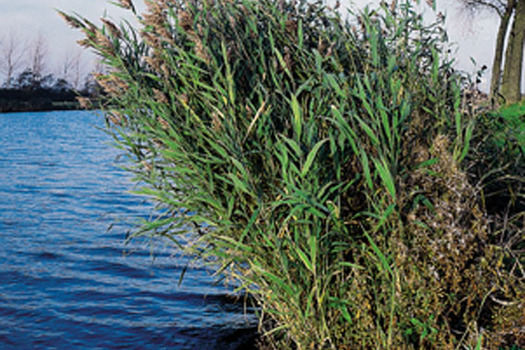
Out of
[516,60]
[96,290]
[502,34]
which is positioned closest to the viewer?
[96,290]

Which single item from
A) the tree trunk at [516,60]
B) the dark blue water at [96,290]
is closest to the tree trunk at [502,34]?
the tree trunk at [516,60]

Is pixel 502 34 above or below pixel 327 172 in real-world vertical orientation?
above

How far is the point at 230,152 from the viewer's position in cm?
372

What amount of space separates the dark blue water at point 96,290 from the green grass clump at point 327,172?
922 mm

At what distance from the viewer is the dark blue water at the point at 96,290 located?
238 inches

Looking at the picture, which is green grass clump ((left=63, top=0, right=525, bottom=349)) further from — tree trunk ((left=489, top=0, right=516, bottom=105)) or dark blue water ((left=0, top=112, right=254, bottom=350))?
tree trunk ((left=489, top=0, right=516, bottom=105))

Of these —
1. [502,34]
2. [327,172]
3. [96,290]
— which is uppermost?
[502,34]

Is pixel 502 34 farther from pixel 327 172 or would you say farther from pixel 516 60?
pixel 327 172

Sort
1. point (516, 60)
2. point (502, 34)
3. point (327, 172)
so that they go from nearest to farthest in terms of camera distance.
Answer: point (327, 172)
point (516, 60)
point (502, 34)

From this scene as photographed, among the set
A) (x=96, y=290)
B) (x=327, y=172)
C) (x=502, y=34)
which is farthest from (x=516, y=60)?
(x=327, y=172)

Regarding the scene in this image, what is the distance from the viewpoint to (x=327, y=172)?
3.81 m

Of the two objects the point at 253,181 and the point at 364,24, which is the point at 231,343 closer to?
the point at 253,181

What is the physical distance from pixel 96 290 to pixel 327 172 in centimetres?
520

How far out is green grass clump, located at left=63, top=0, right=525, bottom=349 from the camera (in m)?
3.51
